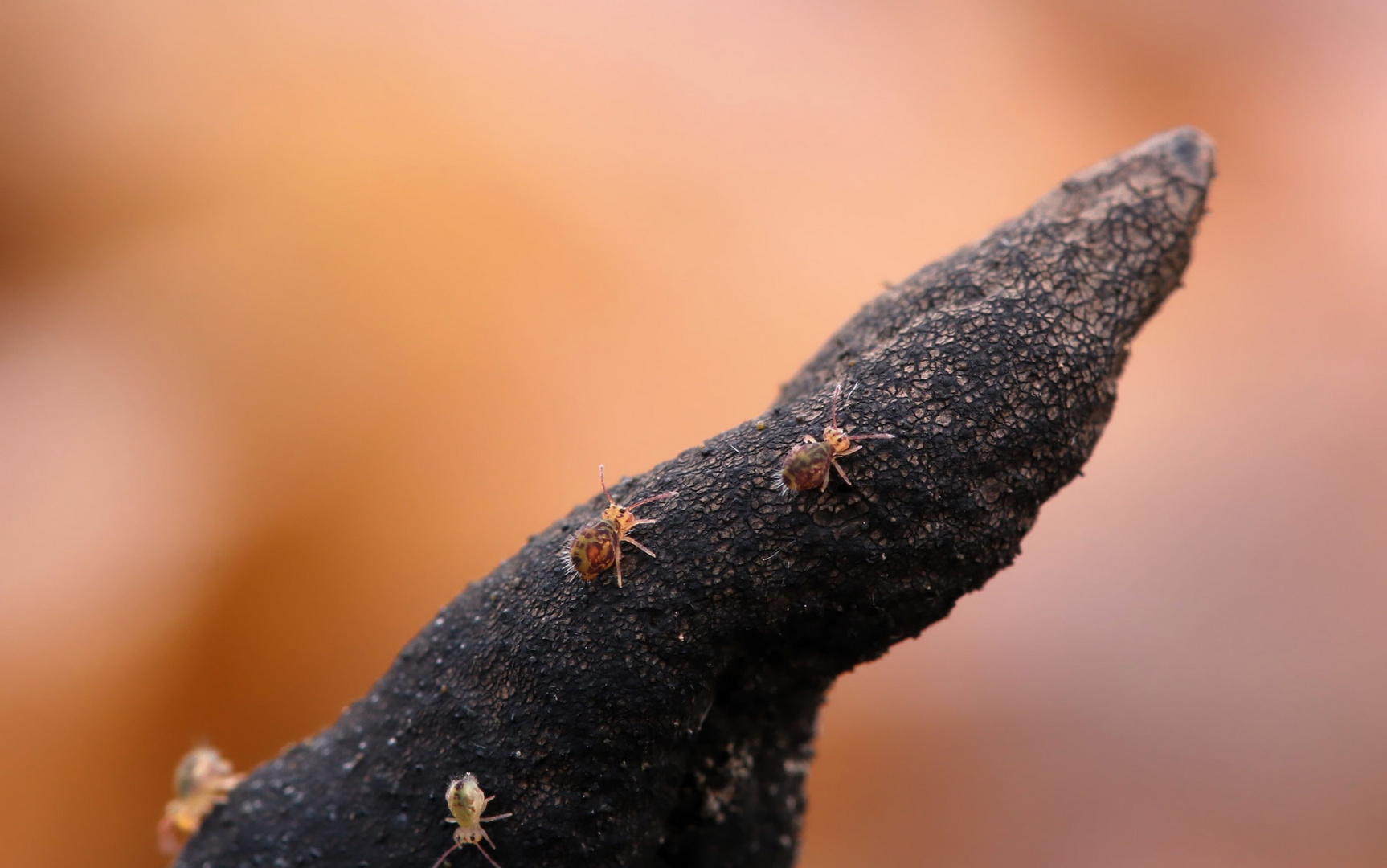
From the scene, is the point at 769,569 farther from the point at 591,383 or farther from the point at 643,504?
the point at 591,383

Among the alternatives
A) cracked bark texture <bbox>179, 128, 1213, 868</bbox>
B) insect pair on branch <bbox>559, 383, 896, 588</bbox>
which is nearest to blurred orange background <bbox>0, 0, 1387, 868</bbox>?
cracked bark texture <bbox>179, 128, 1213, 868</bbox>

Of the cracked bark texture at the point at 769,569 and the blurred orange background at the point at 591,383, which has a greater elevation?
the blurred orange background at the point at 591,383

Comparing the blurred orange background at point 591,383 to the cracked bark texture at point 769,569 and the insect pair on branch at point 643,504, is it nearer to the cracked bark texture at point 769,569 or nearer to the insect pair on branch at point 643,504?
the cracked bark texture at point 769,569

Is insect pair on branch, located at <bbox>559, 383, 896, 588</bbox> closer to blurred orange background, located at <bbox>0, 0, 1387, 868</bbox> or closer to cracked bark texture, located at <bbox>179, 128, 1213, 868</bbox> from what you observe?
cracked bark texture, located at <bbox>179, 128, 1213, 868</bbox>

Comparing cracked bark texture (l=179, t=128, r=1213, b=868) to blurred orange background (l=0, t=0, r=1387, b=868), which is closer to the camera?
cracked bark texture (l=179, t=128, r=1213, b=868)

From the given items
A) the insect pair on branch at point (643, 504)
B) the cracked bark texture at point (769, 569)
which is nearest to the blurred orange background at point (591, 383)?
the cracked bark texture at point (769, 569)

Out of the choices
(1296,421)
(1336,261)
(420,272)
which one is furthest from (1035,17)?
(420,272)
